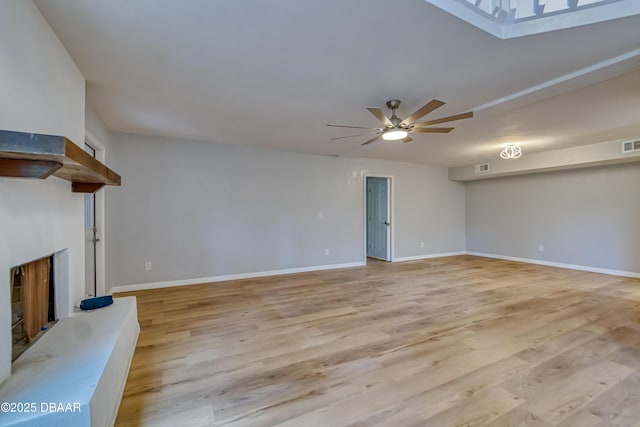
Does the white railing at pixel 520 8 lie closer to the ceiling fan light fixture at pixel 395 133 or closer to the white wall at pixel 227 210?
the ceiling fan light fixture at pixel 395 133

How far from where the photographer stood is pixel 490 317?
3186 millimetres

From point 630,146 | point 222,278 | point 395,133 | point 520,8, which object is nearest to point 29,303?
point 222,278

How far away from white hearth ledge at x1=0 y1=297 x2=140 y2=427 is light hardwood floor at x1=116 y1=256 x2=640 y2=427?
290mm

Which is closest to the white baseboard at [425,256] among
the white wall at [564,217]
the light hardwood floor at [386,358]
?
the white wall at [564,217]

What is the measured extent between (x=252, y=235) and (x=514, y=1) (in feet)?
14.9

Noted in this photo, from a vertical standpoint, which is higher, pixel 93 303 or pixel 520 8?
pixel 520 8

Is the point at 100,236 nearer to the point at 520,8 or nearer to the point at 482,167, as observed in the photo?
the point at 520,8

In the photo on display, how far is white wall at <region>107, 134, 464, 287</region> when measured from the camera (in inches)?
169

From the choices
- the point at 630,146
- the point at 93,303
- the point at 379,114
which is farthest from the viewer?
the point at 630,146

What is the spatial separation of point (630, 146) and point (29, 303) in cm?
763

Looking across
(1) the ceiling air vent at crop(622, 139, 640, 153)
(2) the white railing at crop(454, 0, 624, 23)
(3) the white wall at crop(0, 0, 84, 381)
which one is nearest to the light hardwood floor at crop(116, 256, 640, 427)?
(3) the white wall at crop(0, 0, 84, 381)

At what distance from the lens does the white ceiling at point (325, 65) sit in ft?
5.67

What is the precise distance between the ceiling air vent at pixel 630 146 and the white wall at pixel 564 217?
2.87ft

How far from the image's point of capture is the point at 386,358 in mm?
2303
